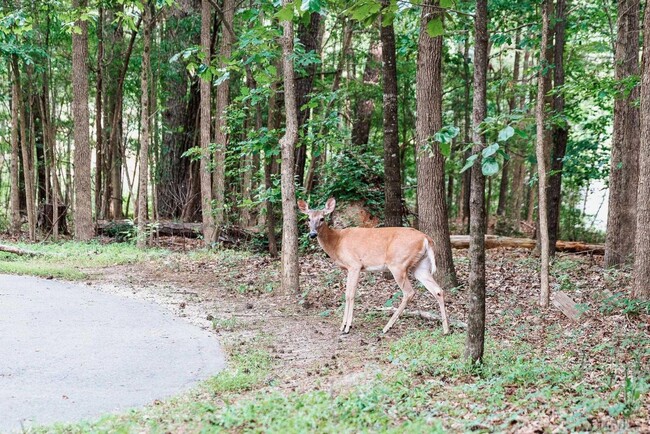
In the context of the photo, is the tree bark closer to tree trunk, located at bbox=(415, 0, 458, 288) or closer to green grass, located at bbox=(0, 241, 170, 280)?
green grass, located at bbox=(0, 241, 170, 280)

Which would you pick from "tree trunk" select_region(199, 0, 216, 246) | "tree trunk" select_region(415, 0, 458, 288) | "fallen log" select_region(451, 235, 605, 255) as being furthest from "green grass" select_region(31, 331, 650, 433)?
"fallen log" select_region(451, 235, 605, 255)

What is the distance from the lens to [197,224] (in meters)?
17.9

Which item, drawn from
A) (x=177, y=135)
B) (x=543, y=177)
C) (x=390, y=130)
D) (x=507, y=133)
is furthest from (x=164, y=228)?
(x=507, y=133)

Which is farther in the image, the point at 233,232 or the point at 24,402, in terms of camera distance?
the point at 233,232

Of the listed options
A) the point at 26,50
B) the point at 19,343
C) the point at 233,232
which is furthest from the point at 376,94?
the point at 19,343

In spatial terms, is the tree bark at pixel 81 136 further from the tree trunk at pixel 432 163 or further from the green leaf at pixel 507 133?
the green leaf at pixel 507 133

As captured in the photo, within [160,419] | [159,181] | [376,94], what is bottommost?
[160,419]

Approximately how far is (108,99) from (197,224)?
7.76 m

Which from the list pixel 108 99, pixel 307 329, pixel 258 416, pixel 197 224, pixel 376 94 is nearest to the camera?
pixel 258 416

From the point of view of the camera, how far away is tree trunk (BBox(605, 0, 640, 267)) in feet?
38.7

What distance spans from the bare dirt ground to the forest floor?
2 centimetres

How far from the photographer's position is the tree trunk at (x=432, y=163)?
985 cm

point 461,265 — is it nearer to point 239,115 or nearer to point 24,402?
point 239,115

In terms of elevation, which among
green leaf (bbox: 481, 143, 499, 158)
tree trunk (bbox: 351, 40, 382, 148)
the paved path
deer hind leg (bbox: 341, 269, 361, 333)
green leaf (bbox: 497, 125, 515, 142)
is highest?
tree trunk (bbox: 351, 40, 382, 148)
